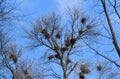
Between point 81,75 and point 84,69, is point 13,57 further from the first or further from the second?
point 84,69

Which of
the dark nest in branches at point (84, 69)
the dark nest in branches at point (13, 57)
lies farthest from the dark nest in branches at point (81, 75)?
the dark nest in branches at point (13, 57)

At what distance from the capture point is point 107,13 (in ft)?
43.5

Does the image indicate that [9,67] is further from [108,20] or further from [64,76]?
[108,20]

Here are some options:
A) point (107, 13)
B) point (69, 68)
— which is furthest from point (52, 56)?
point (107, 13)

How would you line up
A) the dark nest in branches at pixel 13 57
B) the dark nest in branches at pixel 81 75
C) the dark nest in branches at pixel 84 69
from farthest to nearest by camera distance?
the dark nest in branches at pixel 84 69, the dark nest in branches at pixel 81 75, the dark nest in branches at pixel 13 57

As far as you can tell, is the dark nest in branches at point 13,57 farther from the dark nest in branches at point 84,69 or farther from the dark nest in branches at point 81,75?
the dark nest in branches at point 84,69

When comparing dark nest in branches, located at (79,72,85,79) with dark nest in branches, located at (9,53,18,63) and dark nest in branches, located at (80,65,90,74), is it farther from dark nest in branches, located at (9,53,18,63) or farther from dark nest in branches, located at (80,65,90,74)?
dark nest in branches, located at (9,53,18,63)

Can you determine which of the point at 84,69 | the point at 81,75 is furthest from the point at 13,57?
the point at 84,69

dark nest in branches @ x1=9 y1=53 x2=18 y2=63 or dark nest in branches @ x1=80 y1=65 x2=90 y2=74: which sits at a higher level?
dark nest in branches @ x1=9 y1=53 x2=18 y2=63

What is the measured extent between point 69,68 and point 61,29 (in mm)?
2696

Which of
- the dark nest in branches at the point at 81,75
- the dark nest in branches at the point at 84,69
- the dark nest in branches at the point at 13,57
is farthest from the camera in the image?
the dark nest in branches at the point at 84,69

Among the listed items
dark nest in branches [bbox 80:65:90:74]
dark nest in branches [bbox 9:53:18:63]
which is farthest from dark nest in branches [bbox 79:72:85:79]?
dark nest in branches [bbox 9:53:18:63]

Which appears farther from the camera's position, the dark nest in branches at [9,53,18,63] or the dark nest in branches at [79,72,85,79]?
the dark nest in branches at [79,72,85,79]

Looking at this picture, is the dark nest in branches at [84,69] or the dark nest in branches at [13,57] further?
the dark nest in branches at [84,69]
